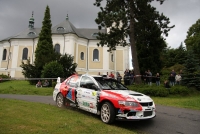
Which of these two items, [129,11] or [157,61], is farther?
[157,61]

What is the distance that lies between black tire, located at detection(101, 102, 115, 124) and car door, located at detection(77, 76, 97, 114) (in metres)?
0.51

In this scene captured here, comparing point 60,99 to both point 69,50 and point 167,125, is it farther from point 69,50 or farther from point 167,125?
point 69,50

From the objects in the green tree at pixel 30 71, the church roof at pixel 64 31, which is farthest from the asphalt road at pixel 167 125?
the church roof at pixel 64 31

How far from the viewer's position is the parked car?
21.1 feet

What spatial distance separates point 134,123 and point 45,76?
17269 millimetres

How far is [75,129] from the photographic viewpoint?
588cm

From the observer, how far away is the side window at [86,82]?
313 inches

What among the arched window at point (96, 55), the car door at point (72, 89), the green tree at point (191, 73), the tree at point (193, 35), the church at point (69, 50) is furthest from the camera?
the arched window at point (96, 55)

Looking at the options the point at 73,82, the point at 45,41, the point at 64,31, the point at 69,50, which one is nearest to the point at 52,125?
the point at 73,82

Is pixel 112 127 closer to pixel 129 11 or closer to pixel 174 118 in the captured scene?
pixel 174 118

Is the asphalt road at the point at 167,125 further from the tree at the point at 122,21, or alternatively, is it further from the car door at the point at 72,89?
the tree at the point at 122,21

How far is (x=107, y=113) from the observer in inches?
267

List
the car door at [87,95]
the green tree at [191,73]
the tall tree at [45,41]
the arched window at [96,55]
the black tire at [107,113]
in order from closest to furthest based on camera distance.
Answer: the black tire at [107,113], the car door at [87,95], the green tree at [191,73], the tall tree at [45,41], the arched window at [96,55]

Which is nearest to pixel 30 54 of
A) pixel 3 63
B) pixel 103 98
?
pixel 3 63
